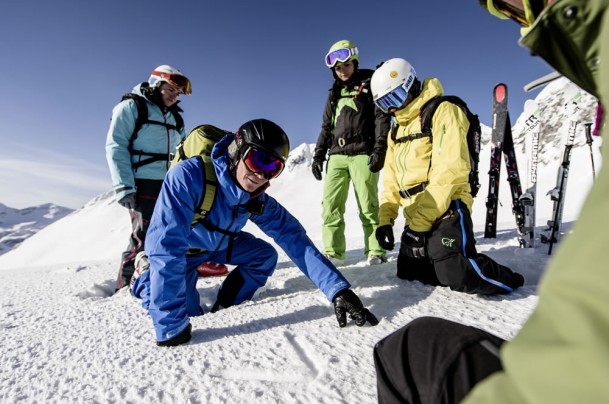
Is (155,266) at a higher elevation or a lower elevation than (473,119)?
lower

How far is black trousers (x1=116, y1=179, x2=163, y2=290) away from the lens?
346 centimetres

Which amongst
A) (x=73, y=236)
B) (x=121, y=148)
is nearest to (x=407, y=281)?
(x=121, y=148)

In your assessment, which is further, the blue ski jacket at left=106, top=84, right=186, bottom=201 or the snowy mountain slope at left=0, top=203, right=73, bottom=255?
the snowy mountain slope at left=0, top=203, right=73, bottom=255

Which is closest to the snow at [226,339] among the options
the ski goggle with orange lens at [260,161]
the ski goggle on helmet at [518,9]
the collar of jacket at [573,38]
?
the ski goggle with orange lens at [260,161]

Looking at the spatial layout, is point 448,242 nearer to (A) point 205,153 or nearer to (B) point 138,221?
(A) point 205,153

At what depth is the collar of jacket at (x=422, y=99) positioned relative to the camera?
3053mm

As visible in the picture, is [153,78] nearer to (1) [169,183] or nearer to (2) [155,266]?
(1) [169,183]

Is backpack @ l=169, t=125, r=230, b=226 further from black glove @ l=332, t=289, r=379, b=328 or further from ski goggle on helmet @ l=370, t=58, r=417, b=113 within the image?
ski goggle on helmet @ l=370, t=58, r=417, b=113

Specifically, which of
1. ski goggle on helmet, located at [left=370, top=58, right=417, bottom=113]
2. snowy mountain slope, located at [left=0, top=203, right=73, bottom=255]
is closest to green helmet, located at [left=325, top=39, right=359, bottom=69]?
ski goggle on helmet, located at [left=370, top=58, right=417, bottom=113]

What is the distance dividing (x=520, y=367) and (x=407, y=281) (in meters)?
2.58

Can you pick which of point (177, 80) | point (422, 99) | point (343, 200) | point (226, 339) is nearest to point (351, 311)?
point (226, 339)

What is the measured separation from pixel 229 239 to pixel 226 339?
102 cm

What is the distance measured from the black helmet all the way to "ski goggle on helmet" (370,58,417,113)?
1.36 m

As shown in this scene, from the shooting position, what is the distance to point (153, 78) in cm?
Answer: 400
